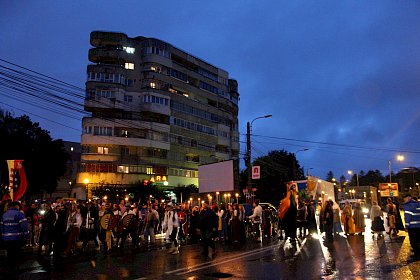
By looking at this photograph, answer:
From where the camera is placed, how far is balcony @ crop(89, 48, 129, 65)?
61844 millimetres

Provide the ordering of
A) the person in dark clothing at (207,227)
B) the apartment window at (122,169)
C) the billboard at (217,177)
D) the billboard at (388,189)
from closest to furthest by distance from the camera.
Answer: the person in dark clothing at (207,227)
the billboard at (217,177)
the billboard at (388,189)
the apartment window at (122,169)

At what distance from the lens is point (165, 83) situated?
216 ft

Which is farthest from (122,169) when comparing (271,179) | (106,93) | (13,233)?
(13,233)

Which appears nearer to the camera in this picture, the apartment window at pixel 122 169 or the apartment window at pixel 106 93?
the apartment window at pixel 122 169

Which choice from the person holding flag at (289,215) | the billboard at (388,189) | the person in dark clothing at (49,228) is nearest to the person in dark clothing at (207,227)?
the person holding flag at (289,215)

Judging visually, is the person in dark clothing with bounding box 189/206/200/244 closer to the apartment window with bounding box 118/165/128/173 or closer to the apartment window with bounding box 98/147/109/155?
the apartment window with bounding box 118/165/128/173

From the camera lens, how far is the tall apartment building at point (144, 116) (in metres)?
59.5

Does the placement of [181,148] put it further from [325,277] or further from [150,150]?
[325,277]

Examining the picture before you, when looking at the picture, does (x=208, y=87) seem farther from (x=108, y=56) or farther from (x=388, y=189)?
(x=388, y=189)

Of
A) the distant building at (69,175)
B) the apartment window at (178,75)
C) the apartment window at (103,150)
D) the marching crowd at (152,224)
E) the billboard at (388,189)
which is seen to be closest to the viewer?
the marching crowd at (152,224)

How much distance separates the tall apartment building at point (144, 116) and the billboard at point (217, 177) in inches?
945

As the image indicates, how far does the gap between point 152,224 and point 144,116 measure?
45532mm

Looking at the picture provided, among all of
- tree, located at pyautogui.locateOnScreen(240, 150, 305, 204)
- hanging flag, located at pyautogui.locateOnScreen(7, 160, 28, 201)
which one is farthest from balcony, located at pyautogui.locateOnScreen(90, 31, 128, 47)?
hanging flag, located at pyautogui.locateOnScreen(7, 160, 28, 201)

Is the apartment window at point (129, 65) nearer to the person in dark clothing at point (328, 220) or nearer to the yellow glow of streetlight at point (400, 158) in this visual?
the yellow glow of streetlight at point (400, 158)
